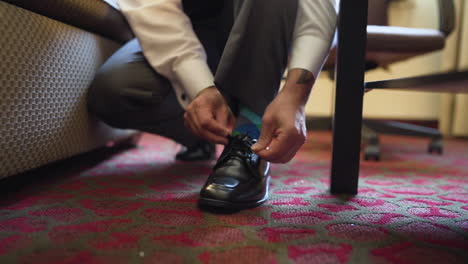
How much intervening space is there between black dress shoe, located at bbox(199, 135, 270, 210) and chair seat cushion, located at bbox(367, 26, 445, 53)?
0.59 metres

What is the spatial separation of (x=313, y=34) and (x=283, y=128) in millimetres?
197

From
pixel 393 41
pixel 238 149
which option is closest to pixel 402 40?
pixel 393 41

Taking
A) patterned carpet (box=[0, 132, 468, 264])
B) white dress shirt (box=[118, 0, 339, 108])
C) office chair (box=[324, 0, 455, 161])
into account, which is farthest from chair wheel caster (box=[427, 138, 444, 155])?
white dress shirt (box=[118, 0, 339, 108])

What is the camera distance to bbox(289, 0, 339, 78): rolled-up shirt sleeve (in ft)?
1.73

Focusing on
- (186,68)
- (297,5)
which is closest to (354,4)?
(297,5)

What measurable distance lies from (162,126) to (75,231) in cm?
43

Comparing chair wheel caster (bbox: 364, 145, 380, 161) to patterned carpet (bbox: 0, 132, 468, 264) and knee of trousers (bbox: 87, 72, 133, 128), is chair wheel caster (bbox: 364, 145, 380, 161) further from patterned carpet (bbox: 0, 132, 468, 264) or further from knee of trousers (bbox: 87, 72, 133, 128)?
knee of trousers (bbox: 87, 72, 133, 128)

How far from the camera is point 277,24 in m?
0.53

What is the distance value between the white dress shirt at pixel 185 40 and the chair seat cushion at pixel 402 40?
42 centimetres

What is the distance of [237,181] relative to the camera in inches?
19.0

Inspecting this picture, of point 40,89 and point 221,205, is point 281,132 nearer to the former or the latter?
point 221,205

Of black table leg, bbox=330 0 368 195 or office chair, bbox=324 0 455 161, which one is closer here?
black table leg, bbox=330 0 368 195

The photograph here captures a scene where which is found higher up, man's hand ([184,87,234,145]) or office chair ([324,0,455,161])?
office chair ([324,0,455,161])

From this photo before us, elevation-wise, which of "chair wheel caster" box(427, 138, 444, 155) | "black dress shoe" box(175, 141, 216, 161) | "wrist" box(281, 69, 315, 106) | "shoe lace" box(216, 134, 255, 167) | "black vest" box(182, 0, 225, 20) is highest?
"black vest" box(182, 0, 225, 20)
